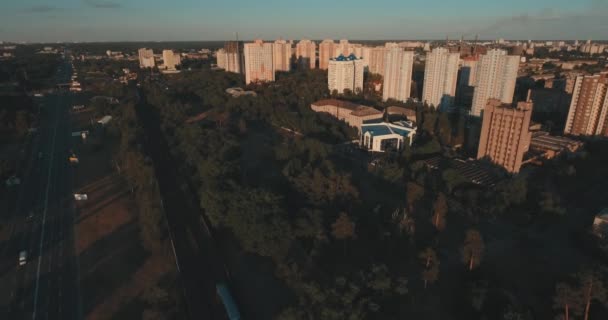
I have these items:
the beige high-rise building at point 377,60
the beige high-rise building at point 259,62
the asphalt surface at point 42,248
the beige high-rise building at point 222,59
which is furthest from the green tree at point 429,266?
the beige high-rise building at point 222,59

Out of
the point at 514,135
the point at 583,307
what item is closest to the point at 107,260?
the point at 583,307

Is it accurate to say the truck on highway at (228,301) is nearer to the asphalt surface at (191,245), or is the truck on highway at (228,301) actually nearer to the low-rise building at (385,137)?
the asphalt surface at (191,245)

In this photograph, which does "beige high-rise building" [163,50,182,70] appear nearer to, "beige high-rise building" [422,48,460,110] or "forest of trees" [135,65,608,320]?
"forest of trees" [135,65,608,320]

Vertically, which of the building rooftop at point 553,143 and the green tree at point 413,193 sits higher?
the building rooftop at point 553,143

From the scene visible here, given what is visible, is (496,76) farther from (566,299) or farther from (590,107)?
(566,299)

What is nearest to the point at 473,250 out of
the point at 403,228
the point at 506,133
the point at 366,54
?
the point at 403,228

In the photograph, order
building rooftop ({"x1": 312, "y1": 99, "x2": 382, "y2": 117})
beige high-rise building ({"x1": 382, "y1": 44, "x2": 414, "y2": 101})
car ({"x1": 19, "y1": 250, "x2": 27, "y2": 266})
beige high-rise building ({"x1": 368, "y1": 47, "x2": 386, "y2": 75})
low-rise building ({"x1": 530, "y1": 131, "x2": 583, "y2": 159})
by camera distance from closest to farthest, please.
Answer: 1. car ({"x1": 19, "y1": 250, "x2": 27, "y2": 266})
2. low-rise building ({"x1": 530, "y1": 131, "x2": 583, "y2": 159})
3. building rooftop ({"x1": 312, "y1": 99, "x2": 382, "y2": 117})
4. beige high-rise building ({"x1": 382, "y1": 44, "x2": 414, "y2": 101})
5. beige high-rise building ({"x1": 368, "y1": 47, "x2": 386, "y2": 75})

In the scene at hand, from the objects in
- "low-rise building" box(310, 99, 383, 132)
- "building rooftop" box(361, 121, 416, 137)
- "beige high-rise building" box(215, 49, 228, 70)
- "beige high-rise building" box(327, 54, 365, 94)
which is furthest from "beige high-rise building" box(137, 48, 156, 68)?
"building rooftop" box(361, 121, 416, 137)
